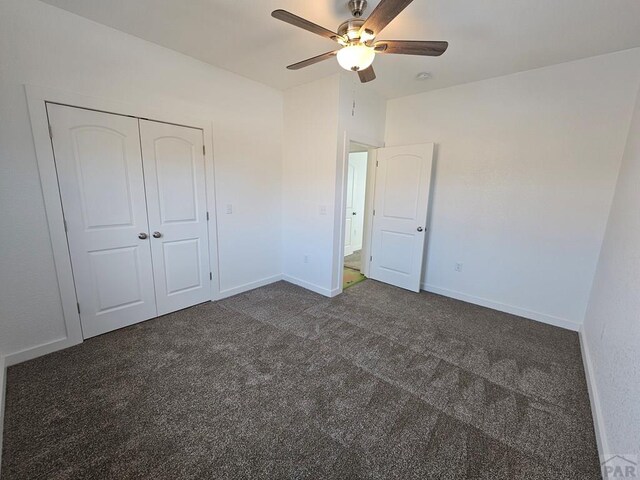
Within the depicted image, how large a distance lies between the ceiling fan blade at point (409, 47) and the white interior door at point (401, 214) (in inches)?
69.0

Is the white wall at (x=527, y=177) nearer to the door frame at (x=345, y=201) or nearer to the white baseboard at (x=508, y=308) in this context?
the white baseboard at (x=508, y=308)

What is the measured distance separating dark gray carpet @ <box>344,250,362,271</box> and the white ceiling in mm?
3034

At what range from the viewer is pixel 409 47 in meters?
1.73

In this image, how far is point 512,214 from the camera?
9.84 ft

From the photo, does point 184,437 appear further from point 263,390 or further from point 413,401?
point 413,401

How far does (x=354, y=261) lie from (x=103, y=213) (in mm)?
3878

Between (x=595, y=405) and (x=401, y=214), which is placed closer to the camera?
(x=595, y=405)

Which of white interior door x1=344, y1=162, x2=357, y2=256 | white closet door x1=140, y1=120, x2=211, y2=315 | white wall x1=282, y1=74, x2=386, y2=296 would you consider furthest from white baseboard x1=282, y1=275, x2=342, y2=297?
white interior door x1=344, y1=162, x2=357, y2=256

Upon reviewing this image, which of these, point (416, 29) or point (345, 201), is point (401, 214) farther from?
point (416, 29)

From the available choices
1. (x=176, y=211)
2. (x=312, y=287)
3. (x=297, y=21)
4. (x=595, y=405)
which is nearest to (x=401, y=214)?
(x=312, y=287)

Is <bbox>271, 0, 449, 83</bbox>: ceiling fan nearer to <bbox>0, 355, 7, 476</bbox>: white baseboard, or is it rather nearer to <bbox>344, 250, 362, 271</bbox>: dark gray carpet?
<bbox>0, 355, 7, 476</bbox>: white baseboard

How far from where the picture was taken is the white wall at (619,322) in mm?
1337

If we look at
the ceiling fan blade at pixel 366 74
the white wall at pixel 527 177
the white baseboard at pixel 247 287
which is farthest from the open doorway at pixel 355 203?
the ceiling fan blade at pixel 366 74

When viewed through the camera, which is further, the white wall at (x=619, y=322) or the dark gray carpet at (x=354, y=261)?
the dark gray carpet at (x=354, y=261)
